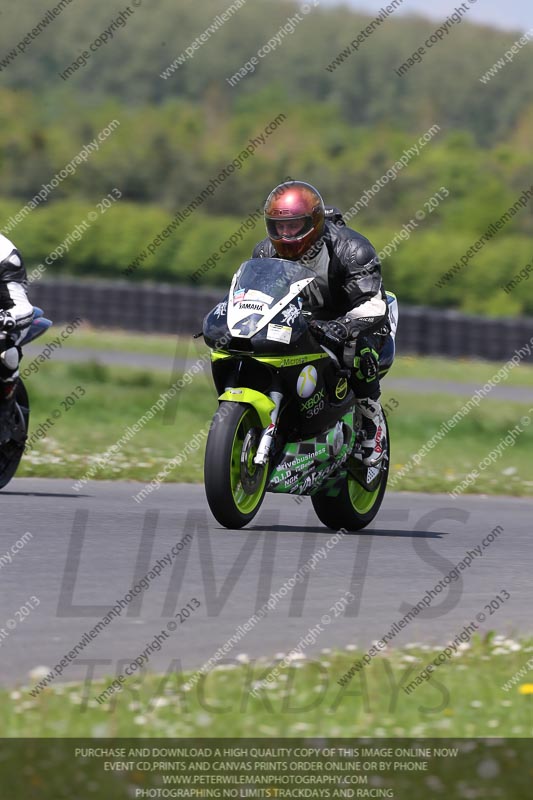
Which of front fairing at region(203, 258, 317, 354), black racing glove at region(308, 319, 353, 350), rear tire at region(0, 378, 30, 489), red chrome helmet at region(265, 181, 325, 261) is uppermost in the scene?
red chrome helmet at region(265, 181, 325, 261)

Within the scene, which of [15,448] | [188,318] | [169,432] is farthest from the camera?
[188,318]

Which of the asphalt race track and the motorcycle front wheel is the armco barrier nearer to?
the asphalt race track

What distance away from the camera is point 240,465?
8.21 metres

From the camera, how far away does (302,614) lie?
662cm

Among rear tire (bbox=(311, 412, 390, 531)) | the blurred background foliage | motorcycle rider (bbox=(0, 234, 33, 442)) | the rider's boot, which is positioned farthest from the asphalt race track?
the blurred background foliage

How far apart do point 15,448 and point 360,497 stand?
220 cm

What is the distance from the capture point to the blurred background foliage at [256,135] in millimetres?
46656

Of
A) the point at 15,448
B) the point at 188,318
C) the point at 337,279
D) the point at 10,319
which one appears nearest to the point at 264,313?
the point at 337,279

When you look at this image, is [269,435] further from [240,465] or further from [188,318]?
[188,318]

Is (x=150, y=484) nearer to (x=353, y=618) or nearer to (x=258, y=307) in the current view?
(x=258, y=307)

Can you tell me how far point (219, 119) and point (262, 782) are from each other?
277 feet

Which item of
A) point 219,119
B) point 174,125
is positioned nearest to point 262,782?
point 174,125

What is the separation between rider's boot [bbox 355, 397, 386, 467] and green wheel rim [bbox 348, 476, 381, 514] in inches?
7.7

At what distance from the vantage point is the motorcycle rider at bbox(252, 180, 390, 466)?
28.2ft
